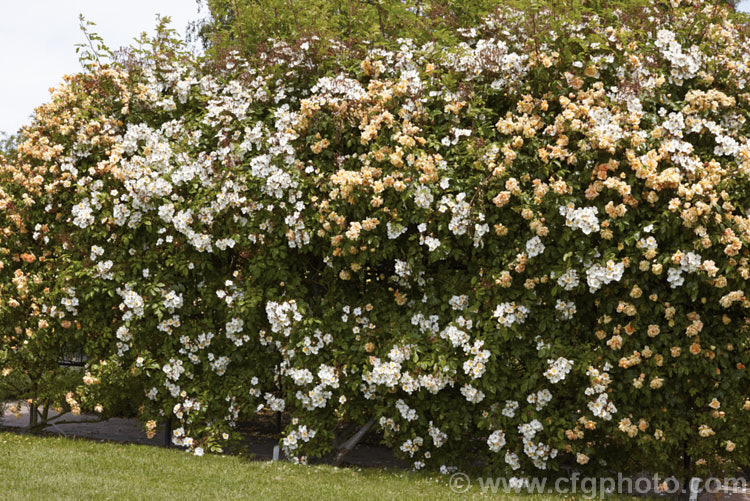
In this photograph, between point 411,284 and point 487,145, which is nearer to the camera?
point 487,145

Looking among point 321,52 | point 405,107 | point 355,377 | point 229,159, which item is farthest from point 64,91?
point 355,377

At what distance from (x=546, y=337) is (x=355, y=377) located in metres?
1.54

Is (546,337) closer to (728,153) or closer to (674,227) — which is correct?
(674,227)

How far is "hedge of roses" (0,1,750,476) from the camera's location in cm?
506

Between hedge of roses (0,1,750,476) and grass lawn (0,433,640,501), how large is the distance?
0.36m

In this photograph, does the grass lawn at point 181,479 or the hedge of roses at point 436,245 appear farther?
the hedge of roses at point 436,245

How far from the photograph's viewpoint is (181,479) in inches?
209

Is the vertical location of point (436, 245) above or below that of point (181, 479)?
above

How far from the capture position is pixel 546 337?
5.37 m

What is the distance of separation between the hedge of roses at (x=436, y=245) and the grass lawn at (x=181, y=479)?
0.36 meters

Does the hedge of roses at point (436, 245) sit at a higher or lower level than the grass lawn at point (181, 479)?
higher

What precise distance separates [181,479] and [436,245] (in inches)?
101

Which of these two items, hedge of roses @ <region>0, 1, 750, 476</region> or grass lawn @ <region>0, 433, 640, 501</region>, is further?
hedge of roses @ <region>0, 1, 750, 476</region>

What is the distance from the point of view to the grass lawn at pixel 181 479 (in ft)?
16.1
